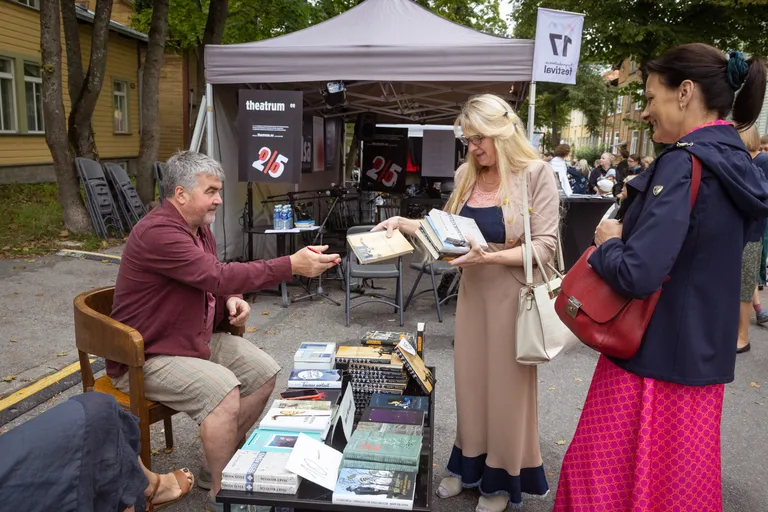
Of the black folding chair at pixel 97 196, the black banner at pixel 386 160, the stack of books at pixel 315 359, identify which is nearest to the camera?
the stack of books at pixel 315 359

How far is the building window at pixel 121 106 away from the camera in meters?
20.4

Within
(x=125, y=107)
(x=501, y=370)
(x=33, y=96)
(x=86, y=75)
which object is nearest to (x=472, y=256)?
(x=501, y=370)

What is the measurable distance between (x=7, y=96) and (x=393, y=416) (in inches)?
643

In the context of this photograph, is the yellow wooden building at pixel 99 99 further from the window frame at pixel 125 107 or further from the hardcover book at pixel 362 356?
the hardcover book at pixel 362 356

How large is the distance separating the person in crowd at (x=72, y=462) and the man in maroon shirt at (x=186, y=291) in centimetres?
70

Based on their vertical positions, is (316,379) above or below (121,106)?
below

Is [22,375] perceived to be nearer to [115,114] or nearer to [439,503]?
[439,503]

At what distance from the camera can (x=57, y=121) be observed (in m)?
9.18

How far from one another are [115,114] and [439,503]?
67.2 feet

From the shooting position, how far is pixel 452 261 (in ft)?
8.09

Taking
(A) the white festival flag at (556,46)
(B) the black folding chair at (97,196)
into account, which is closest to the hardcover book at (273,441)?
(A) the white festival flag at (556,46)

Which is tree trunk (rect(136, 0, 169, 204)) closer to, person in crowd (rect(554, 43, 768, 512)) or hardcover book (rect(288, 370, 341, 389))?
hardcover book (rect(288, 370, 341, 389))

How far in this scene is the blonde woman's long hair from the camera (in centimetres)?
258

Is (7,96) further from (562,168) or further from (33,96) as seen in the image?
(562,168)
